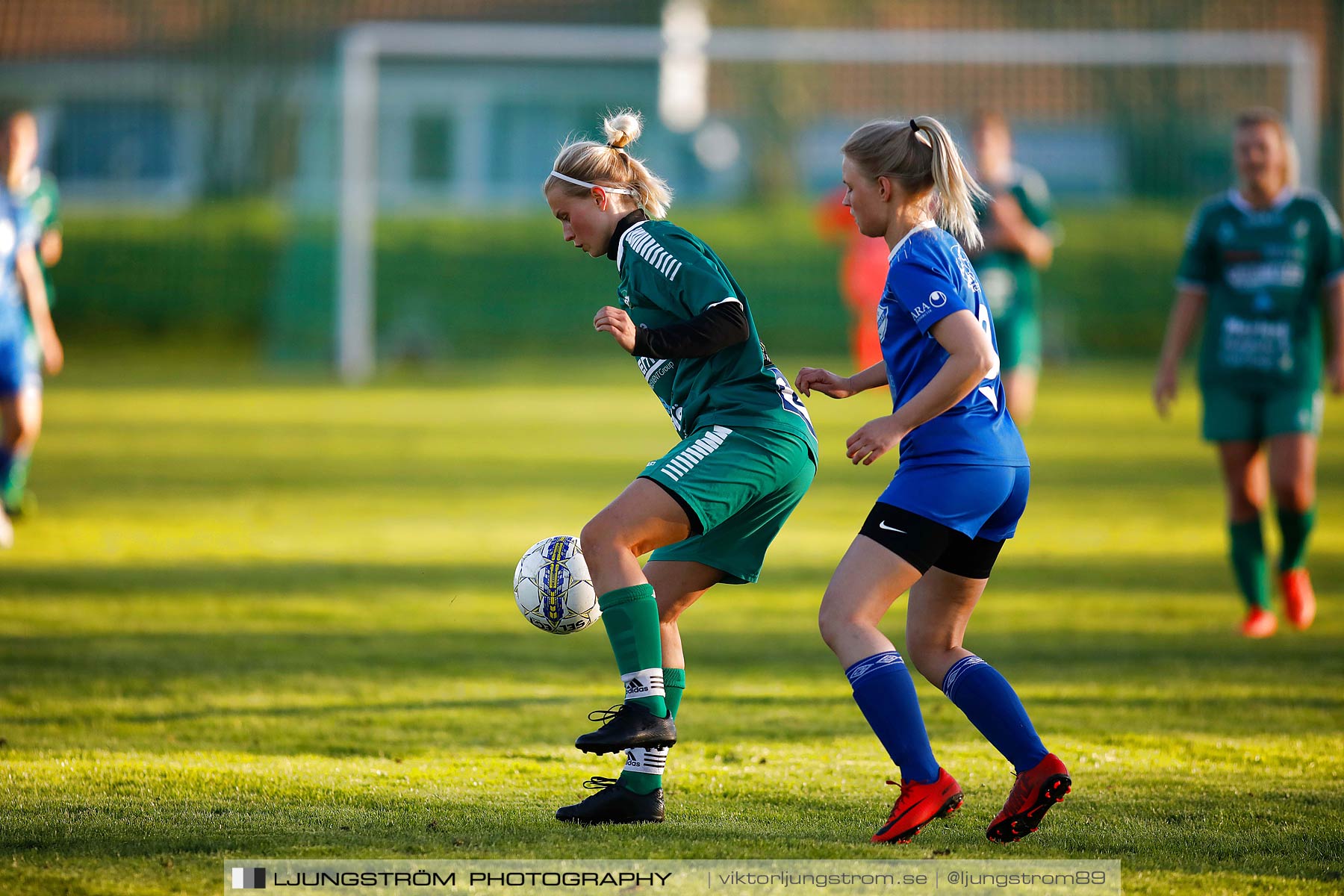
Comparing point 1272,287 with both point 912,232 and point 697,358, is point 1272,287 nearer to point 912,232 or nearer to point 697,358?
point 912,232

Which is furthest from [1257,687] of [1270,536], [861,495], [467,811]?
[861,495]

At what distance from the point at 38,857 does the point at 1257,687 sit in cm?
432

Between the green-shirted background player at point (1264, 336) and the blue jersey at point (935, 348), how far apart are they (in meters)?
3.41

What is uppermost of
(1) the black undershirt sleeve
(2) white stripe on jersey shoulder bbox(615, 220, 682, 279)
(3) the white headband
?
(3) the white headband

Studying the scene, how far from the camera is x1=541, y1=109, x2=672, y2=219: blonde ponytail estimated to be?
4.01 m

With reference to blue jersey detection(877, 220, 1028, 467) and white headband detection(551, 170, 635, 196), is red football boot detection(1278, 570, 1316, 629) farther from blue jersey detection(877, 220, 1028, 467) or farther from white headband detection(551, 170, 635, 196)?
white headband detection(551, 170, 635, 196)

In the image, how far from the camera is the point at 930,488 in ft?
11.8

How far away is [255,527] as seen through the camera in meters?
9.29

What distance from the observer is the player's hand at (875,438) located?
347 cm

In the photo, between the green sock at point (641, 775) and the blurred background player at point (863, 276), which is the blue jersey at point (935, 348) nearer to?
the green sock at point (641, 775)

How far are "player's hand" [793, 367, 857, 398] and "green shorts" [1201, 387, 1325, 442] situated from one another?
338cm

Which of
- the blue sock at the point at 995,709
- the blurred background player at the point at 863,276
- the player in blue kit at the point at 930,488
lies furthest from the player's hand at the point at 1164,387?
the blurred background player at the point at 863,276

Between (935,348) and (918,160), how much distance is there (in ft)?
1.54

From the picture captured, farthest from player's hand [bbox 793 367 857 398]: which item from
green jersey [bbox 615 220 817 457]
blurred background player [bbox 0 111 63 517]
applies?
blurred background player [bbox 0 111 63 517]
